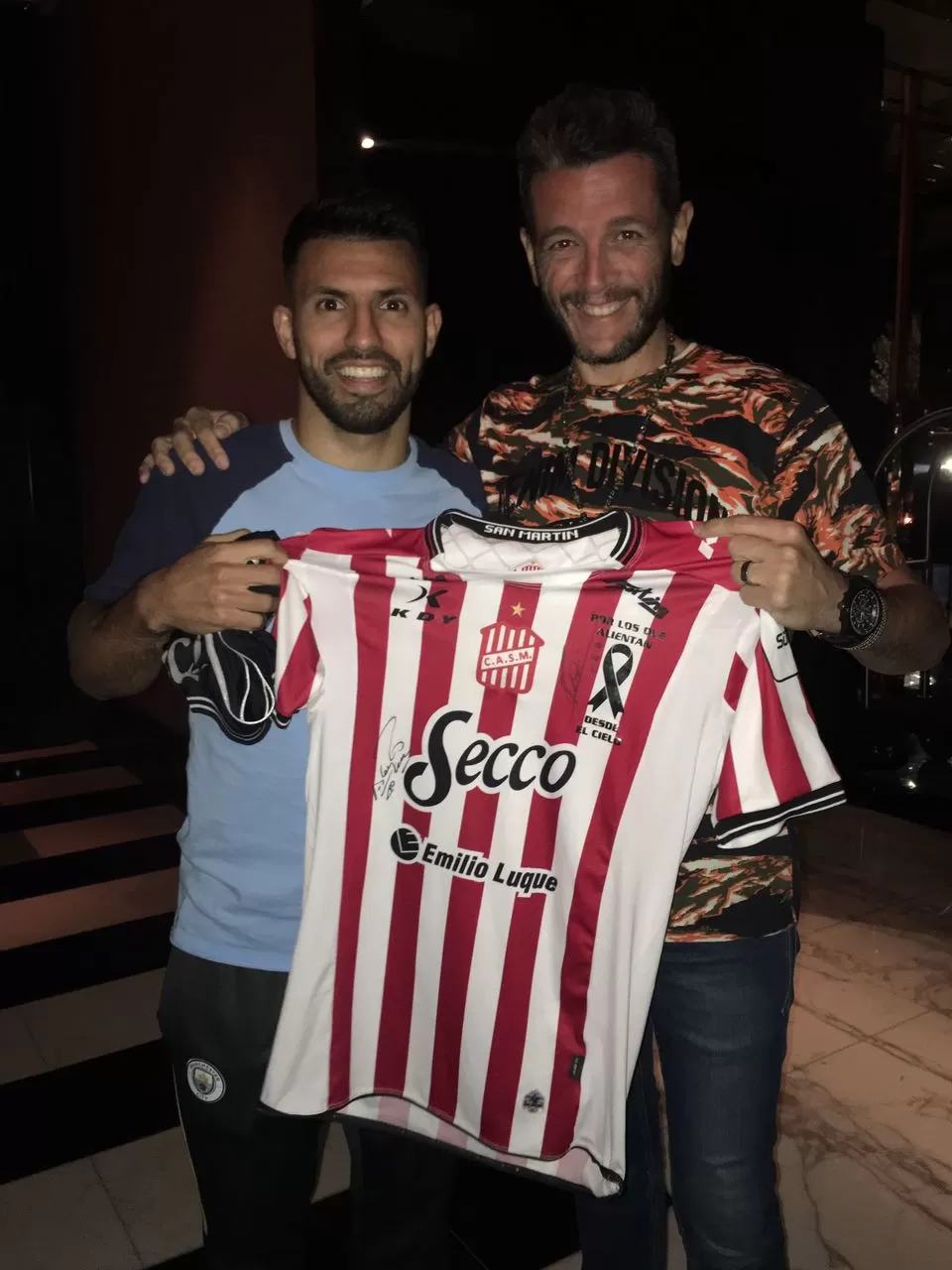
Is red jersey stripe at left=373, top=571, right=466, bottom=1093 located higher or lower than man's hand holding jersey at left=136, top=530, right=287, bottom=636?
lower

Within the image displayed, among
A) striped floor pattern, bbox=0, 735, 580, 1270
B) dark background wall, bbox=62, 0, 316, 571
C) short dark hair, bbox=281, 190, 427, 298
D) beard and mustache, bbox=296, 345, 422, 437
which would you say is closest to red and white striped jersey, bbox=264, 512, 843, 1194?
beard and mustache, bbox=296, 345, 422, 437

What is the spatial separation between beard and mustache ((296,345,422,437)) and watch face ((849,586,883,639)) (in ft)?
2.43

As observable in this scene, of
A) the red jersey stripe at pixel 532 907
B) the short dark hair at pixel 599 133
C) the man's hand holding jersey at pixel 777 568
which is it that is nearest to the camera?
the man's hand holding jersey at pixel 777 568

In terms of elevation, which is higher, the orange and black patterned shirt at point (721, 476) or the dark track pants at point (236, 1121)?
the orange and black patterned shirt at point (721, 476)

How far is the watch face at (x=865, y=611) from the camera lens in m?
1.22

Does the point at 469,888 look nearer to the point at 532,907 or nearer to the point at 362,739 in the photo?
the point at 532,907

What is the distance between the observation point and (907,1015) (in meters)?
2.63

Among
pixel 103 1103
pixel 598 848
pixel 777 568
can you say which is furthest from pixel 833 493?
pixel 103 1103

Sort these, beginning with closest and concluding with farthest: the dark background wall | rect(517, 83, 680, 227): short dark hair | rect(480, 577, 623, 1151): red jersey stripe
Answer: rect(480, 577, 623, 1151): red jersey stripe < rect(517, 83, 680, 227): short dark hair < the dark background wall

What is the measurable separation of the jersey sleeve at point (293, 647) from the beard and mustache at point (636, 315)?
59cm

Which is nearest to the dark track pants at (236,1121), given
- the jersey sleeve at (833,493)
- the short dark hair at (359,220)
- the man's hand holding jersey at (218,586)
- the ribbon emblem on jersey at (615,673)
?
the man's hand holding jersey at (218,586)

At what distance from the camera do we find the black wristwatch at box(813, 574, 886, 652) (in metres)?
1.21

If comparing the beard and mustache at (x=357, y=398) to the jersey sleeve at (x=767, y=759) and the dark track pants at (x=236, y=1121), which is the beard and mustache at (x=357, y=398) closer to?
the jersey sleeve at (x=767, y=759)
